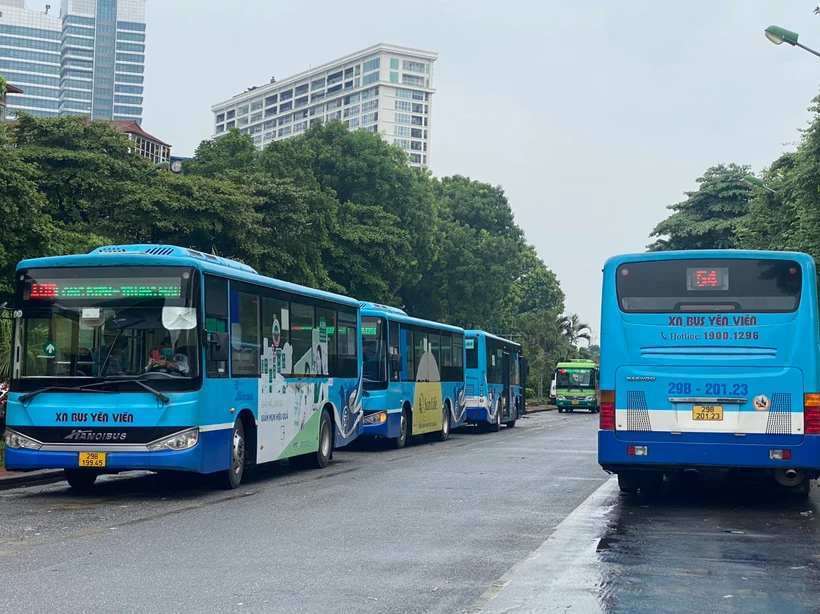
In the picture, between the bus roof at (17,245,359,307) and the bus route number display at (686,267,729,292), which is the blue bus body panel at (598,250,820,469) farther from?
the bus roof at (17,245,359,307)

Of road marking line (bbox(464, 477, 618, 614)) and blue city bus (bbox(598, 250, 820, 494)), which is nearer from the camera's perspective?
road marking line (bbox(464, 477, 618, 614))

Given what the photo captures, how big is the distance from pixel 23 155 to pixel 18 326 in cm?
3095

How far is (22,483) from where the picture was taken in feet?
52.5

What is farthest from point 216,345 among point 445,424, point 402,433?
point 445,424

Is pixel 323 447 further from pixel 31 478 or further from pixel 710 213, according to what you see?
pixel 710 213

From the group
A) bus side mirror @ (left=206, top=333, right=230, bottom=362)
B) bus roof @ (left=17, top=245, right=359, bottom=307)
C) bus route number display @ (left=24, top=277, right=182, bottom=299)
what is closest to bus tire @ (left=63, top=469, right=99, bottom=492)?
bus side mirror @ (left=206, top=333, right=230, bottom=362)

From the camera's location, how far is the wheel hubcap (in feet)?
52.4

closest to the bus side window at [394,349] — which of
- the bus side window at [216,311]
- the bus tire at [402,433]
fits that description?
the bus tire at [402,433]

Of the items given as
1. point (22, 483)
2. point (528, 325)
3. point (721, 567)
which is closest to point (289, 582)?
point (721, 567)

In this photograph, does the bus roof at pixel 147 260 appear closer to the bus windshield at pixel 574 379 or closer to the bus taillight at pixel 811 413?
the bus taillight at pixel 811 413

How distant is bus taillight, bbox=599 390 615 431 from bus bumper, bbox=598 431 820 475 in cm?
8

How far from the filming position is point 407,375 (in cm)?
2702

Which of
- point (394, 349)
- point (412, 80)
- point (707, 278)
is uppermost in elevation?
point (412, 80)

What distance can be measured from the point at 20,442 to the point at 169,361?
207 centimetres
